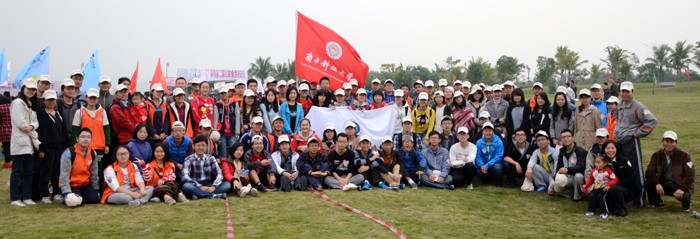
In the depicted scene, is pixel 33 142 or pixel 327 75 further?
pixel 327 75

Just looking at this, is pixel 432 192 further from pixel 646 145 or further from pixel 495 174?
pixel 646 145

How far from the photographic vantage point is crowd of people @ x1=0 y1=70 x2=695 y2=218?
25.3ft

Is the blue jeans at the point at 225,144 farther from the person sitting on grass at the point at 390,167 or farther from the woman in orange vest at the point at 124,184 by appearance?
the person sitting on grass at the point at 390,167

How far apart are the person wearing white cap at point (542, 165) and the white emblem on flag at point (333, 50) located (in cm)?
530

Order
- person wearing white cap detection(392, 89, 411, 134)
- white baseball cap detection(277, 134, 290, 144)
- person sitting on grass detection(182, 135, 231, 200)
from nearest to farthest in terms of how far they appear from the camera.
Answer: person sitting on grass detection(182, 135, 231, 200) < white baseball cap detection(277, 134, 290, 144) < person wearing white cap detection(392, 89, 411, 134)

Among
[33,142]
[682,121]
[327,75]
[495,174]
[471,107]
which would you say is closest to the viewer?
[33,142]

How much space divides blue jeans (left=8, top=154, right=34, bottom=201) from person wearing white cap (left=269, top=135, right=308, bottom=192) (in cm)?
374

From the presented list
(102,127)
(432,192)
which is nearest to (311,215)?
(432,192)

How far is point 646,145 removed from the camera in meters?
14.2

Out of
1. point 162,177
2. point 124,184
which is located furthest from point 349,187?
point 124,184

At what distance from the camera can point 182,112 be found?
922 cm

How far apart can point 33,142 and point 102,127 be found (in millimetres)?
963

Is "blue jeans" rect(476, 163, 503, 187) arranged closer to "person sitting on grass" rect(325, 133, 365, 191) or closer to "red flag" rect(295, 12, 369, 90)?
"person sitting on grass" rect(325, 133, 365, 191)

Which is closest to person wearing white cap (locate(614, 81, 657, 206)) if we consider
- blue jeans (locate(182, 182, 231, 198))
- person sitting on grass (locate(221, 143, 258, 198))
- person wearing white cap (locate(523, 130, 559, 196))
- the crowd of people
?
the crowd of people
